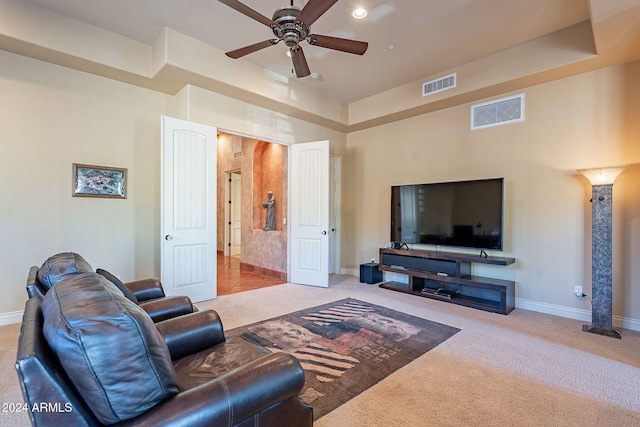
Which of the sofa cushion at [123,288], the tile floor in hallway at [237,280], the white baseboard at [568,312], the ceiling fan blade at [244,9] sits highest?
the ceiling fan blade at [244,9]

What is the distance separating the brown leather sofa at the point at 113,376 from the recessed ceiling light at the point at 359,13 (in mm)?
3309

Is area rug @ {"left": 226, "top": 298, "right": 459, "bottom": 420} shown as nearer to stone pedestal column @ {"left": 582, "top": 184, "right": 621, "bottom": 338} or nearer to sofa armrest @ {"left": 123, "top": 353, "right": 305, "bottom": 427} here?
sofa armrest @ {"left": 123, "top": 353, "right": 305, "bottom": 427}

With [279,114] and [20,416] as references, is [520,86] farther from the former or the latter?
[20,416]

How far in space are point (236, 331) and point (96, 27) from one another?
3.77 m

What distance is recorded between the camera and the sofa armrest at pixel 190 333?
1622 millimetres

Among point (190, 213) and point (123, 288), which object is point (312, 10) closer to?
point (123, 288)

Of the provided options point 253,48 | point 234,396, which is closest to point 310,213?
point 253,48

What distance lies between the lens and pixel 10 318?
3234 millimetres

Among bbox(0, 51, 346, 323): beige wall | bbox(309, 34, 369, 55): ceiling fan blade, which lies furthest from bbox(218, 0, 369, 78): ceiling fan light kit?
bbox(0, 51, 346, 323): beige wall

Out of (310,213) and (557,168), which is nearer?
(557,168)

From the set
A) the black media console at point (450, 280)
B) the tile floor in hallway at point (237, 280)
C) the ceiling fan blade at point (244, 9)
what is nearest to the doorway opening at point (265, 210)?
the tile floor in hallway at point (237, 280)

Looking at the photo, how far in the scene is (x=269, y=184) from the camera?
6.27 meters

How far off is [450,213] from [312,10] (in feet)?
10.6

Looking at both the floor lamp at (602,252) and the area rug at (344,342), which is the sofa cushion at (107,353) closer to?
the area rug at (344,342)
